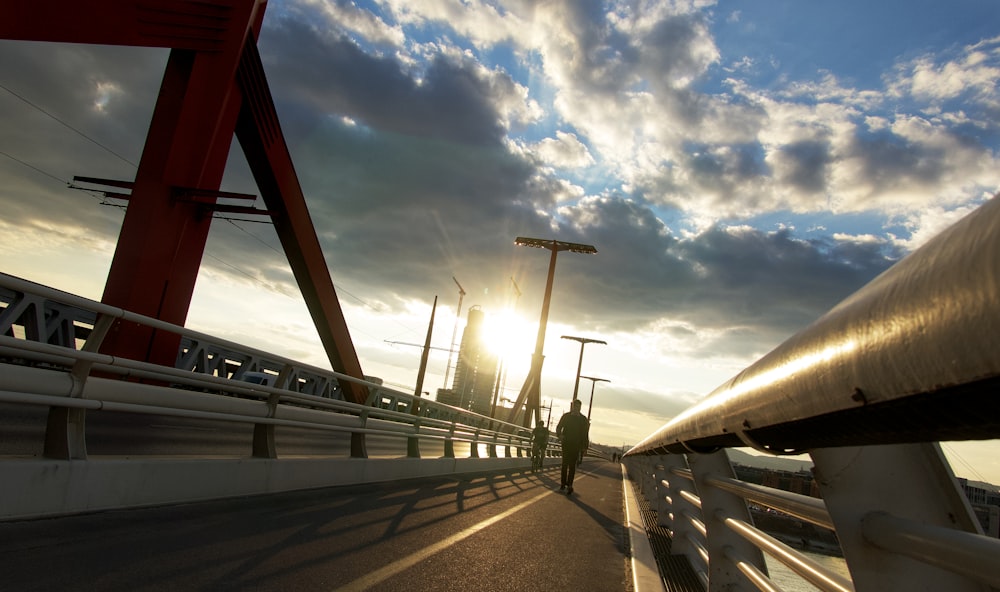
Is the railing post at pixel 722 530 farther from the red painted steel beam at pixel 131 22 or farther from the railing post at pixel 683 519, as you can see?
the red painted steel beam at pixel 131 22

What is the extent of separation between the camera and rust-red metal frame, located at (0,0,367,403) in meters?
12.5

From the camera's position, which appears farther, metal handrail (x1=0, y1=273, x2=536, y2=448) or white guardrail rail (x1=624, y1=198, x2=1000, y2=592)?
metal handrail (x1=0, y1=273, x2=536, y2=448)

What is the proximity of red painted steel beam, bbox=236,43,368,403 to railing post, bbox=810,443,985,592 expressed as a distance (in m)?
17.1

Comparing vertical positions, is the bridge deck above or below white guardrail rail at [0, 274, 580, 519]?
below

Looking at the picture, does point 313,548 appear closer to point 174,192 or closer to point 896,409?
point 896,409

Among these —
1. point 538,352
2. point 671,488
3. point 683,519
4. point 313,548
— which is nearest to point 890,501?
point 313,548

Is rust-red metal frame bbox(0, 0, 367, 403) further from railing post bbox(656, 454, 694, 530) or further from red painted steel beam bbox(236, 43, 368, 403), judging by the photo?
railing post bbox(656, 454, 694, 530)

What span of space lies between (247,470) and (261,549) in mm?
2182

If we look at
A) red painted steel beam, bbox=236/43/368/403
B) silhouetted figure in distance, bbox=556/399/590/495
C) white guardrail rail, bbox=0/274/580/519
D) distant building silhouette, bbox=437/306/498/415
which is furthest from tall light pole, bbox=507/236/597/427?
distant building silhouette, bbox=437/306/498/415

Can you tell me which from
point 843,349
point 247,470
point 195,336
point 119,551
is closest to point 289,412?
point 247,470

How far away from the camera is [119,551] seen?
4.03m

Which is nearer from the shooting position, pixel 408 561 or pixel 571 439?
pixel 408 561

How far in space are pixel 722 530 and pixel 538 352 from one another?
42.0 m

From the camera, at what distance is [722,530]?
4.16m
